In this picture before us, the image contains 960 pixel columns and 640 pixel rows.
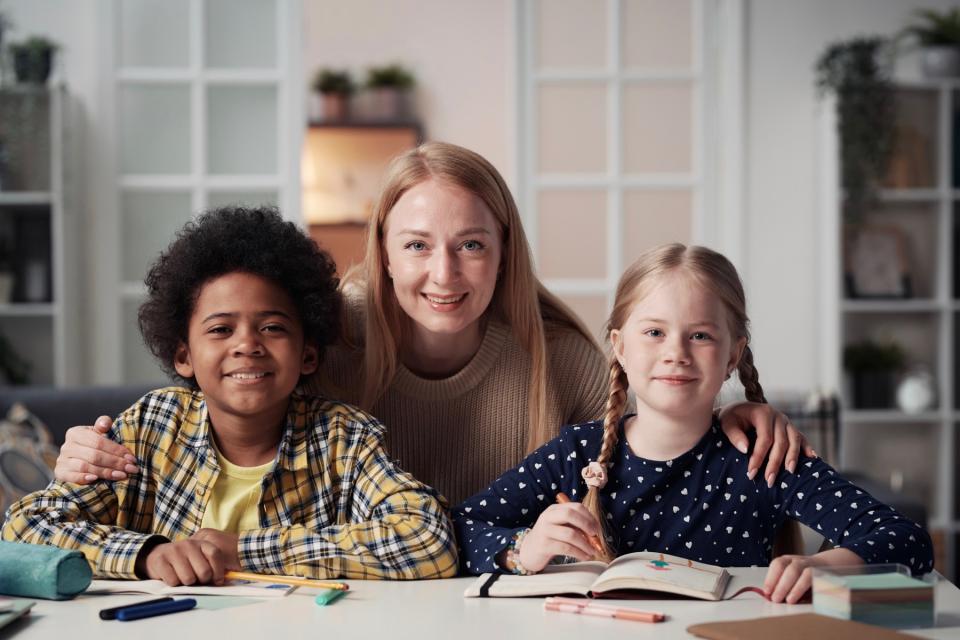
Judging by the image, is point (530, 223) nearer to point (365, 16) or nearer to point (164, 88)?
point (164, 88)

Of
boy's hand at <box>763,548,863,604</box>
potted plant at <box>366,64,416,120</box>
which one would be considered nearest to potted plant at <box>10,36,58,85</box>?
potted plant at <box>366,64,416,120</box>

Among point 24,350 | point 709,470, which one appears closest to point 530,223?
point 24,350

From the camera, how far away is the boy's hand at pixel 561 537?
1471mm

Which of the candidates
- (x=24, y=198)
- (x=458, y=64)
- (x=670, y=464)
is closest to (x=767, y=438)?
(x=670, y=464)

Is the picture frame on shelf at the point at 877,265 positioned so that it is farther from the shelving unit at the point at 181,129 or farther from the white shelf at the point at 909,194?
the shelving unit at the point at 181,129

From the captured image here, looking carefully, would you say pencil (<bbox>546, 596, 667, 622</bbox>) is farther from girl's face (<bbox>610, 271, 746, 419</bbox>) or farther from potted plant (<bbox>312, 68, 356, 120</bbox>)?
potted plant (<bbox>312, 68, 356, 120</bbox>)

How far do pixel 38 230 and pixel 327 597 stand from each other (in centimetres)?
339

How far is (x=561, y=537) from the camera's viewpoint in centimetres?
147

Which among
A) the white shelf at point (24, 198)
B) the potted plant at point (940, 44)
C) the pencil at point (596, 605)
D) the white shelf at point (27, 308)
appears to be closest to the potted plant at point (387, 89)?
the white shelf at point (24, 198)

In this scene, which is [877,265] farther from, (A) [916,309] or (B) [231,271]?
(B) [231,271]

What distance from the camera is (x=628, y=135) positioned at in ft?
15.1

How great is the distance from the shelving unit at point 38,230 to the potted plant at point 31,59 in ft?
0.19

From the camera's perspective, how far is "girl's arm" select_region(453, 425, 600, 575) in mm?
1479

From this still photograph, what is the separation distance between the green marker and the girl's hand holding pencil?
0.26 meters
